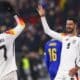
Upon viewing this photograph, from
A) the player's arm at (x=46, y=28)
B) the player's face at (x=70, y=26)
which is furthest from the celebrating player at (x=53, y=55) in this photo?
the player's face at (x=70, y=26)

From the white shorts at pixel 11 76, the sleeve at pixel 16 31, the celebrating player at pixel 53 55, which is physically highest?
the sleeve at pixel 16 31

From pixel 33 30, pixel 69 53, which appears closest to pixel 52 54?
pixel 69 53

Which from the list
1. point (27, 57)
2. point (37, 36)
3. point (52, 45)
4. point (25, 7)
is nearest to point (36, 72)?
point (27, 57)

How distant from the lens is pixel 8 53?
909cm

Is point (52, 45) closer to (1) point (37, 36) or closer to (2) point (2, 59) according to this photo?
(2) point (2, 59)

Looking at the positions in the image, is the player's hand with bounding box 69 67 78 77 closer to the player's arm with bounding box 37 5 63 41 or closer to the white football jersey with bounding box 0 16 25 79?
the player's arm with bounding box 37 5 63 41

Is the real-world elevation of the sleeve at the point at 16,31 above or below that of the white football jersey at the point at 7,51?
above

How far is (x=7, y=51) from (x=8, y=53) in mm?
44

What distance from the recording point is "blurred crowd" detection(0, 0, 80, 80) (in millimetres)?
14348

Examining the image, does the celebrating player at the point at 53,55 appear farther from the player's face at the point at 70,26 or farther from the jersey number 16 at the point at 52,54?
the player's face at the point at 70,26

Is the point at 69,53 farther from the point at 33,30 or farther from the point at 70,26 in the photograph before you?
the point at 33,30

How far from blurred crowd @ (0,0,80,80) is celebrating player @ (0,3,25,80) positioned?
12.8 ft

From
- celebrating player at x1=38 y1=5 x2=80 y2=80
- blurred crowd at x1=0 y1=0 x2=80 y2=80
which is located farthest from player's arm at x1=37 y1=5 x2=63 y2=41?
blurred crowd at x1=0 y1=0 x2=80 y2=80

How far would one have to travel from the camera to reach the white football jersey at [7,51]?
902cm
